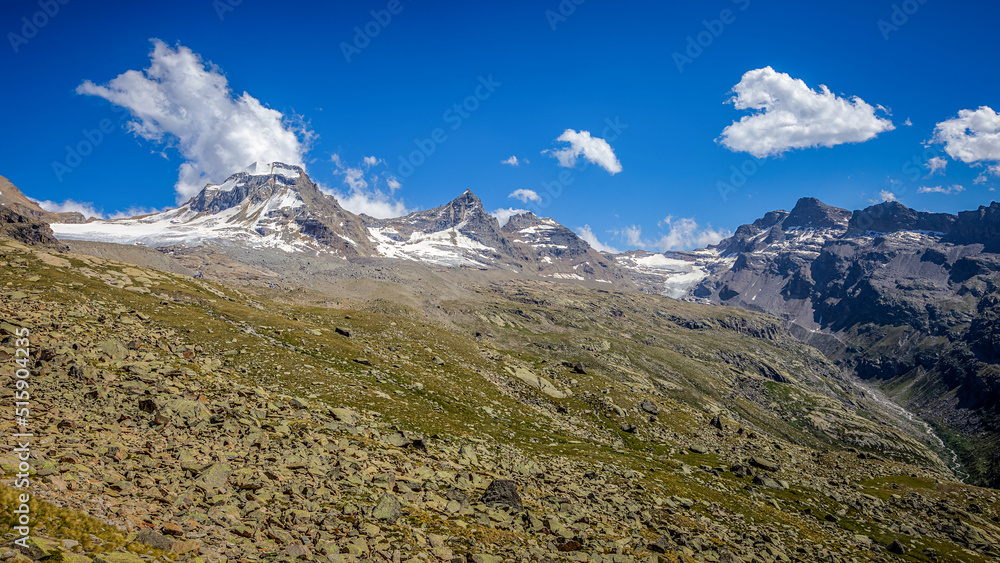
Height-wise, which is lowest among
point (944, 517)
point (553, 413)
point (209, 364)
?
point (944, 517)

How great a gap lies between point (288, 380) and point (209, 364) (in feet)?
22.3

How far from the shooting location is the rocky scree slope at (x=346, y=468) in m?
18.0

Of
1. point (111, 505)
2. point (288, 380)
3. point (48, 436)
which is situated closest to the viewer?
point (111, 505)

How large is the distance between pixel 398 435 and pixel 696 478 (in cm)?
4365

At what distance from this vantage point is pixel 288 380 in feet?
136

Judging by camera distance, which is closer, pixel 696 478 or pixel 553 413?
pixel 696 478

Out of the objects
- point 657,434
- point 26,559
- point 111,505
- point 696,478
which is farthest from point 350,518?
point 657,434

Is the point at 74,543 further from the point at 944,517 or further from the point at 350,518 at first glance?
the point at 944,517

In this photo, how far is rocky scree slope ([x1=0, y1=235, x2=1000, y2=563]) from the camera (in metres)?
18.0

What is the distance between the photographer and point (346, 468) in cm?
2525

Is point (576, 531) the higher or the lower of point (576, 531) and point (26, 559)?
the lower

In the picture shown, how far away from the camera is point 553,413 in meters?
71.9

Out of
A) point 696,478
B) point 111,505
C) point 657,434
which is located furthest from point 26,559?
point 657,434

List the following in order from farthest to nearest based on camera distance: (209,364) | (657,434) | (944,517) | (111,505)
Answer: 1. (657,434)
2. (944,517)
3. (209,364)
4. (111,505)
